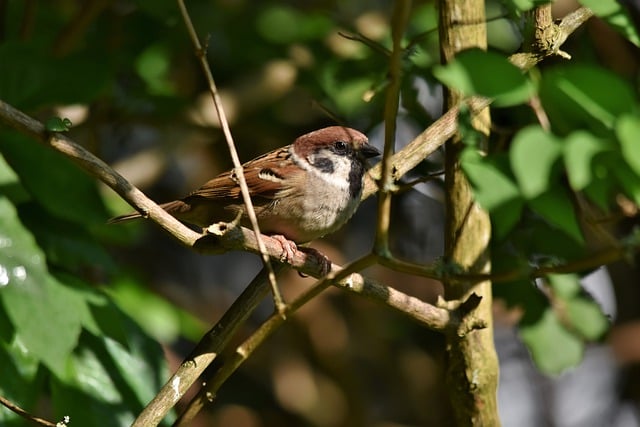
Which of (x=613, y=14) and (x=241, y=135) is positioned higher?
(x=241, y=135)

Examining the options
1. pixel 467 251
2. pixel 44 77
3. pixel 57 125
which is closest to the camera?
pixel 57 125

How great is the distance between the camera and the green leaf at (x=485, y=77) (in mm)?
1502

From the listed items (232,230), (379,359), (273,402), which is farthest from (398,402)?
(232,230)

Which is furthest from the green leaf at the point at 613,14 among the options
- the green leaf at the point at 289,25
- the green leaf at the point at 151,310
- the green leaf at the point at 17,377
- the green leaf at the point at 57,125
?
the green leaf at the point at 151,310

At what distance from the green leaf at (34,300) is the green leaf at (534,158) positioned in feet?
4.88

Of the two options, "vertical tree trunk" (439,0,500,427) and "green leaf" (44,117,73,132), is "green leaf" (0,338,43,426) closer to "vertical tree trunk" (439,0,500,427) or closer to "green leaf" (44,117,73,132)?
"green leaf" (44,117,73,132)

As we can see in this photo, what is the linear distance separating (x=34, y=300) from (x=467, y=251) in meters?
1.21

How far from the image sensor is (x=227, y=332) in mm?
2506

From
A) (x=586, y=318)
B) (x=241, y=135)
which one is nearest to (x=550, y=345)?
(x=586, y=318)

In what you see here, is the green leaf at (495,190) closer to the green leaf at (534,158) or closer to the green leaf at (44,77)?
the green leaf at (534,158)

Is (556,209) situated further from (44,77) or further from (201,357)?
(44,77)

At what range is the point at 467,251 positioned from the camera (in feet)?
8.93

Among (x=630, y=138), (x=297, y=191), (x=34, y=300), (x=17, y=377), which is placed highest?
(x=297, y=191)

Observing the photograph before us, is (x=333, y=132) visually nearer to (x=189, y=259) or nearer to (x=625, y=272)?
(x=625, y=272)
